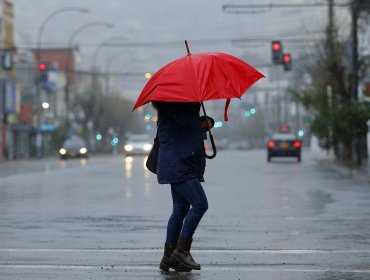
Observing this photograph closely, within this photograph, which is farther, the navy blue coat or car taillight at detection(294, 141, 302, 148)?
car taillight at detection(294, 141, 302, 148)

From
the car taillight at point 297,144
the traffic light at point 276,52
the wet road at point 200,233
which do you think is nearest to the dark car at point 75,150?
the car taillight at point 297,144

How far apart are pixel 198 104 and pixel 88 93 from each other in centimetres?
11425

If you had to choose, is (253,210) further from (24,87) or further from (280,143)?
(24,87)

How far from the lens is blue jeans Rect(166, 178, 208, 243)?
35.2 ft

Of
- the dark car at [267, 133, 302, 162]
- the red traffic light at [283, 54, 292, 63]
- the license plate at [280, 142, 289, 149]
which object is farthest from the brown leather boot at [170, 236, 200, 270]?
the license plate at [280, 142, 289, 149]

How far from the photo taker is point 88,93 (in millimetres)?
124500

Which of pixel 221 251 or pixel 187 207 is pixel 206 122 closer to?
pixel 187 207

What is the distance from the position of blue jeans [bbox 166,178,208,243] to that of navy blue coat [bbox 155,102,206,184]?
0.10 metres

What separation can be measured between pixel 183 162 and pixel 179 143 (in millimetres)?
185

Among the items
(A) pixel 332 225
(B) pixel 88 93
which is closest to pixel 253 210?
(A) pixel 332 225

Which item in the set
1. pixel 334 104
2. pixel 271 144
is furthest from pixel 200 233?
pixel 271 144

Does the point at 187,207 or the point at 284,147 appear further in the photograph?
the point at 284,147

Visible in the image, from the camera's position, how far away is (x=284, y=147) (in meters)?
59.8

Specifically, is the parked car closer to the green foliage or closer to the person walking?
the green foliage
